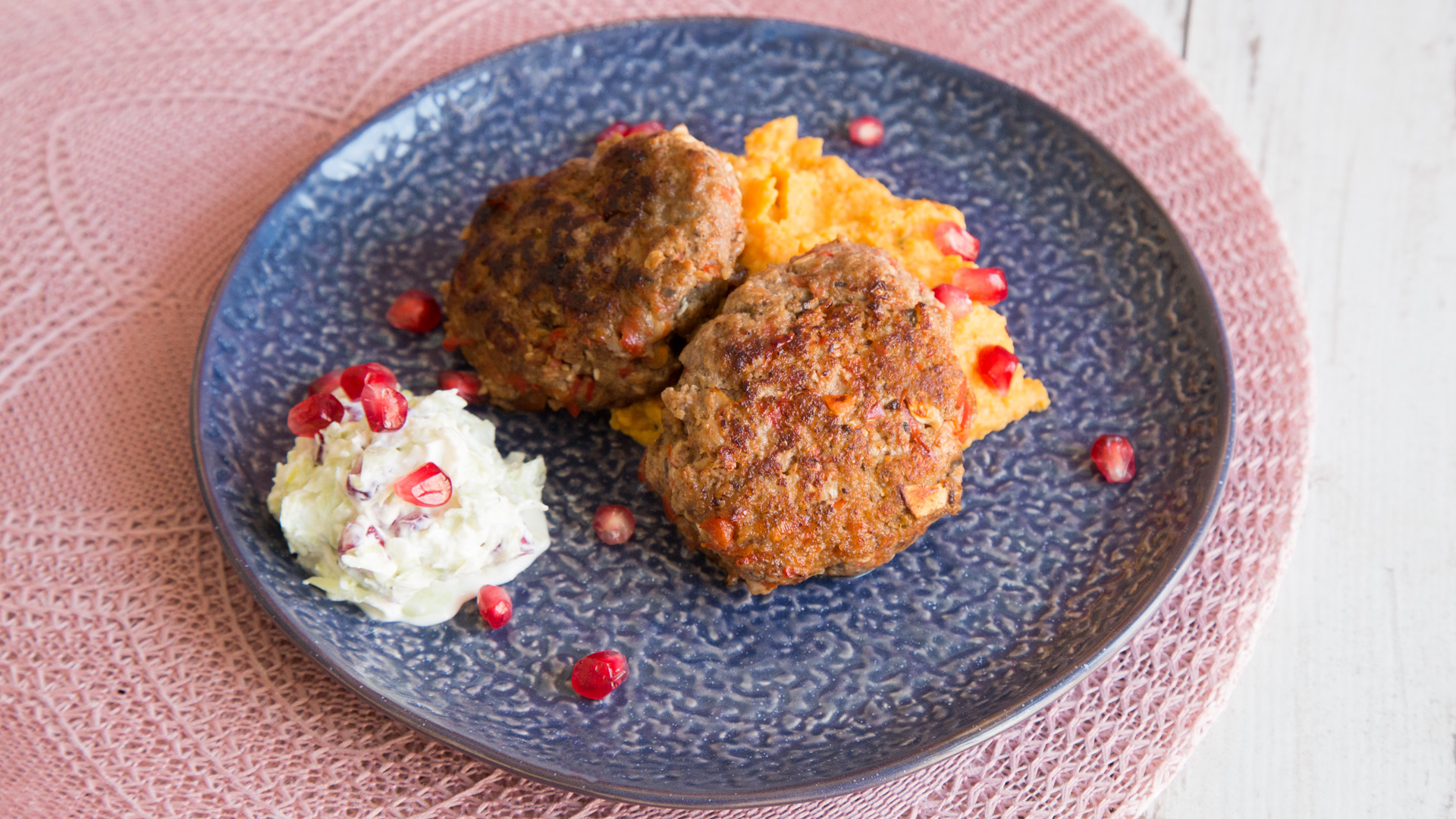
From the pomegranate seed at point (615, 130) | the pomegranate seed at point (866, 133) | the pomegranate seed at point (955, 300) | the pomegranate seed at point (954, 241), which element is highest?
the pomegranate seed at point (615, 130)

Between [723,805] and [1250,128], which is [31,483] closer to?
[723,805]

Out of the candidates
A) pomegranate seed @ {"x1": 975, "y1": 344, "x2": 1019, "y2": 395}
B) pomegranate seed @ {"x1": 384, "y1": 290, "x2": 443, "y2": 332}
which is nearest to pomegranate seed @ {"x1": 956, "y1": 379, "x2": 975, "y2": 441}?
pomegranate seed @ {"x1": 975, "y1": 344, "x2": 1019, "y2": 395}

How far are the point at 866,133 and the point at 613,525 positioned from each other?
7.40 ft

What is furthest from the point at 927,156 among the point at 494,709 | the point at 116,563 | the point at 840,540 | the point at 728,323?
the point at 116,563

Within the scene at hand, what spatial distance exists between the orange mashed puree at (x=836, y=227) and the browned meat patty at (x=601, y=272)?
236 millimetres

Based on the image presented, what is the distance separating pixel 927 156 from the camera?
16.1 feet

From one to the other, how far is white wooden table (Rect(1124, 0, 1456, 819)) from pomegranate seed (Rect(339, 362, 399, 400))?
3400 mm

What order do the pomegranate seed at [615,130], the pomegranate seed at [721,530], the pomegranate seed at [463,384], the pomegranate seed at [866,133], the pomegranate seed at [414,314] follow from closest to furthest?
the pomegranate seed at [721,530], the pomegranate seed at [463,384], the pomegranate seed at [414,314], the pomegranate seed at [615,130], the pomegranate seed at [866,133]

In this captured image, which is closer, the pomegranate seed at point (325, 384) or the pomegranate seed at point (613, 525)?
the pomegranate seed at point (613, 525)

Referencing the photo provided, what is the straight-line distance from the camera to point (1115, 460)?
13.4ft

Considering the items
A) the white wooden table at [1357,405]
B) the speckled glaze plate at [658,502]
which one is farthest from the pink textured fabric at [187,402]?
the white wooden table at [1357,405]

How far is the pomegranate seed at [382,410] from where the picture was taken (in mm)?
3709

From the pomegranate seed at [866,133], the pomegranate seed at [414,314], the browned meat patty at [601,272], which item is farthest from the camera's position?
the pomegranate seed at [866,133]

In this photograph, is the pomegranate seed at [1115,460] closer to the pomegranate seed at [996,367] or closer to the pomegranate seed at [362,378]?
the pomegranate seed at [996,367]
